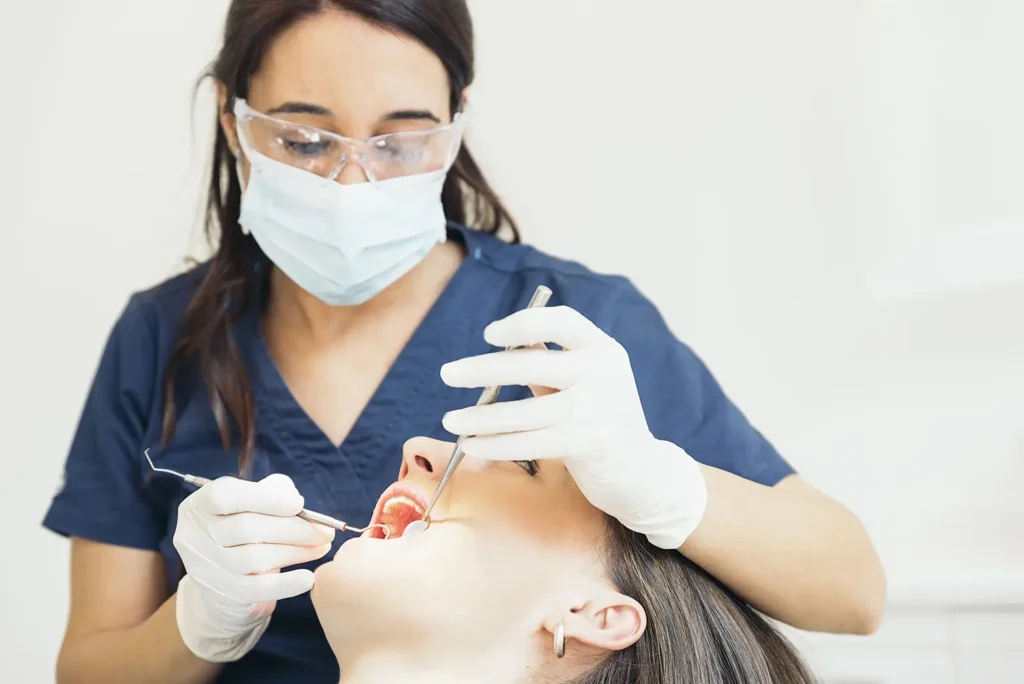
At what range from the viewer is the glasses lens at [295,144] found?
Result: 4.09ft

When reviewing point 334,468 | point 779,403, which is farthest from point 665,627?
point 779,403

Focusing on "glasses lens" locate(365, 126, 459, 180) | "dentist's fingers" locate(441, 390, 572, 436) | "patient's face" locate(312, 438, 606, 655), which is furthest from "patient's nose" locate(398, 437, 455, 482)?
"glasses lens" locate(365, 126, 459, 180)

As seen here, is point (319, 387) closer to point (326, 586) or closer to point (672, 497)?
point (326, 586)

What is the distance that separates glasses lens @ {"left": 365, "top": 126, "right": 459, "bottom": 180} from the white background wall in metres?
0.45

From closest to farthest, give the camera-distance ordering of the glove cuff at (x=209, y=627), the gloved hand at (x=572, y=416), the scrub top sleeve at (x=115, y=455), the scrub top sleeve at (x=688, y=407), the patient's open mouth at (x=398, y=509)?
the gloved hand at (x=572, y=416)
the patient's open mouth at (x=398, y=509)
the glove cuff at (x=209, y=627)
the scrub top sleeve at (x=688, y=407)
the scrub top sleeve at (x=115, y=455)

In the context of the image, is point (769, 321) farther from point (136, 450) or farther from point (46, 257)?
point (46, 257)

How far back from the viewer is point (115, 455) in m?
1.40

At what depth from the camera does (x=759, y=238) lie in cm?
169

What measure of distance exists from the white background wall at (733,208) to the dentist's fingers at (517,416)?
87 cm

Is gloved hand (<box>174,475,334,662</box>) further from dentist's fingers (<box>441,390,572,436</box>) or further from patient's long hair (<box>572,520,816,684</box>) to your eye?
patient's long hair (<box>572,520,816,684</box>)

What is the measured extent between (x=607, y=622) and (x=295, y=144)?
75 cm

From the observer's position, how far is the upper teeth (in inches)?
41.1

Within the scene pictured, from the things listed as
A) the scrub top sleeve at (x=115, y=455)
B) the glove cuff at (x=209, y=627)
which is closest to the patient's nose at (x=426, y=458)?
the glove cuff at (x=209, y=627)

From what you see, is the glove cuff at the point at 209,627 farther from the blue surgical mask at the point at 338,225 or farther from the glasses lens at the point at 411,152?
the glasses lens at the point at 411,152
